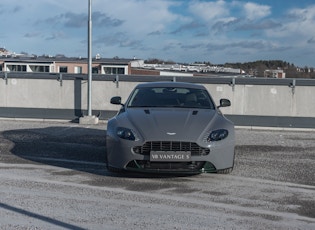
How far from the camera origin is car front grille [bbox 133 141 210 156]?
6828mm

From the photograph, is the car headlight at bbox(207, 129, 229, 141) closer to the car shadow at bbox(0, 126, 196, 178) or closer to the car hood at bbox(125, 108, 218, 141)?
the car hood at bbox(125, 108, 218, 141)

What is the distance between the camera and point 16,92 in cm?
1561

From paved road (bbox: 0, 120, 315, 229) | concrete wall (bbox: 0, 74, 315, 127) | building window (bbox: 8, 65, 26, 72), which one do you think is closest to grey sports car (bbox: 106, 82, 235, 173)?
paved road (bbox: 0, 120, 315, 229)

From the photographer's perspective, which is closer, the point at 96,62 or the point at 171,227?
the point at 171,227

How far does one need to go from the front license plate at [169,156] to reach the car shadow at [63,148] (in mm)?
770

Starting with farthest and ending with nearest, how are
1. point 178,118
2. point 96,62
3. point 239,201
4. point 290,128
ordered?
1. point 96,62
2. point 290,128
3. point 178,118
4. point 239,201

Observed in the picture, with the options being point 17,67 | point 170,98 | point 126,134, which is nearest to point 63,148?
point 170,98

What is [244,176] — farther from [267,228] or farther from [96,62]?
[96,62]

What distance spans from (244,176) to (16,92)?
9979 millimetres

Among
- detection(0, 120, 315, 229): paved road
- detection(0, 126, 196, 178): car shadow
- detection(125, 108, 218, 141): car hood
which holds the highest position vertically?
detection(125, 108, 218, 141): car hood

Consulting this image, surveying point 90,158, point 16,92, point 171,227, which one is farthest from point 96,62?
point 171,227

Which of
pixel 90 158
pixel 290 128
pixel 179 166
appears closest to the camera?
pixel 179 166

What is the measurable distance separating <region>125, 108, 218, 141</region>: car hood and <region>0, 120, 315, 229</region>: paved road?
0.70 meters

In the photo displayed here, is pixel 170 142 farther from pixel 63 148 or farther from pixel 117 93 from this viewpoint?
pixel 117 93
